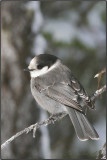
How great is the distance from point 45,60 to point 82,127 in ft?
3.65

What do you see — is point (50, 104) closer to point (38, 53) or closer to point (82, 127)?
point (82, 127)

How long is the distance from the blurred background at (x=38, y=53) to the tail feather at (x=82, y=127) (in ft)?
5.44

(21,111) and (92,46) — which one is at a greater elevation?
(92,46)

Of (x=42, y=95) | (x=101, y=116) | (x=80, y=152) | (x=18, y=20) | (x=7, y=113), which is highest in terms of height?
(x=18, y=20)

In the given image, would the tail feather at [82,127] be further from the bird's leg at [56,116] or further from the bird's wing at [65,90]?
the bird's leg at [56,116]

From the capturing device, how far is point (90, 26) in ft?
24.5

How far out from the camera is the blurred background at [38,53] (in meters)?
6.09

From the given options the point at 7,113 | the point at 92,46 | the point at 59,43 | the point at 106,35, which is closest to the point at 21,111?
the point at 7,113

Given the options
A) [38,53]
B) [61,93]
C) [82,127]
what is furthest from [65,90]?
[38,53]

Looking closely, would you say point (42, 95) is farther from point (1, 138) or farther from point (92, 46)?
point (92, 46)

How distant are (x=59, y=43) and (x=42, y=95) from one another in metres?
1.71

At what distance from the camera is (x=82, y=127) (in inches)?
161

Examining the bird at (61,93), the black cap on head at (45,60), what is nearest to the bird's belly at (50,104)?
the bird at (61,93)

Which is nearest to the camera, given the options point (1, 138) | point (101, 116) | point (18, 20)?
point (1, 138)
